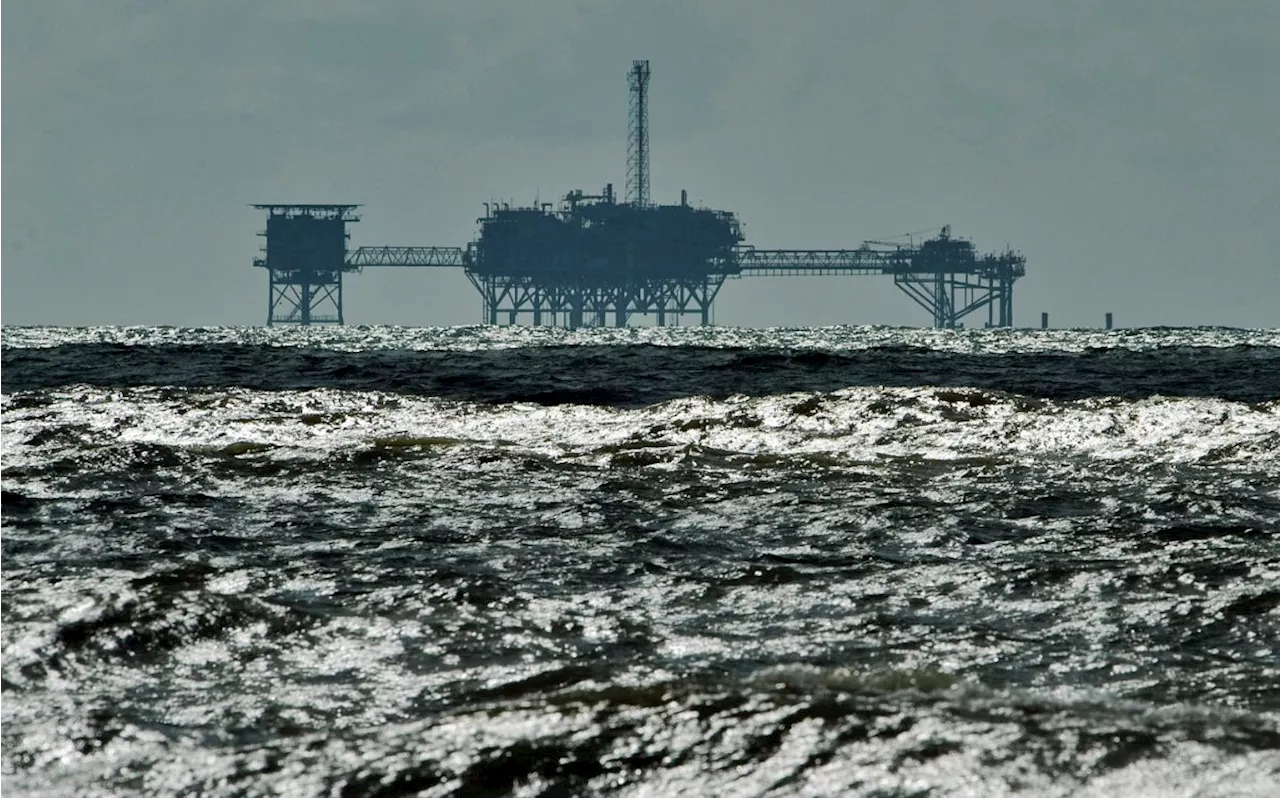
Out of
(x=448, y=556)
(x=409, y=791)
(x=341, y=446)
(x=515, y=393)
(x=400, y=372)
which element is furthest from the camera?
(x=400, y=372)

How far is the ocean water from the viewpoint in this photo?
222 inches

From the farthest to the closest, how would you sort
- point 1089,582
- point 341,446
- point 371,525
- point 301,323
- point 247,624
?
point 301,323
point 341,446
point 371,525
point 1089,582
point 247,624

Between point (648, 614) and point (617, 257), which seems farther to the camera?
point (617, 257)

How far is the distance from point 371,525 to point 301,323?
185186 mm

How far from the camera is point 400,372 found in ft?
123

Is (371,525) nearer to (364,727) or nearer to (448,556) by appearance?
(448,556)

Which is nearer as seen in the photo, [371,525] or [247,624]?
[247,624]

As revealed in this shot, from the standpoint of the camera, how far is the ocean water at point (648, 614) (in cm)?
565

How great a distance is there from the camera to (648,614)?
837 cm

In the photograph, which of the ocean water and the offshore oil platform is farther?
the offshore oil platform

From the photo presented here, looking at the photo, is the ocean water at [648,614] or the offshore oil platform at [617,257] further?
the offshore oil platform at [617,257]

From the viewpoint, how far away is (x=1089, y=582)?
912 centimetres

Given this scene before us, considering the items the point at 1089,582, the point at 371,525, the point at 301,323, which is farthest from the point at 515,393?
the point at 301,323

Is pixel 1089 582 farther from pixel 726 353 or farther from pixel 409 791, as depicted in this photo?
pixel 726 353
